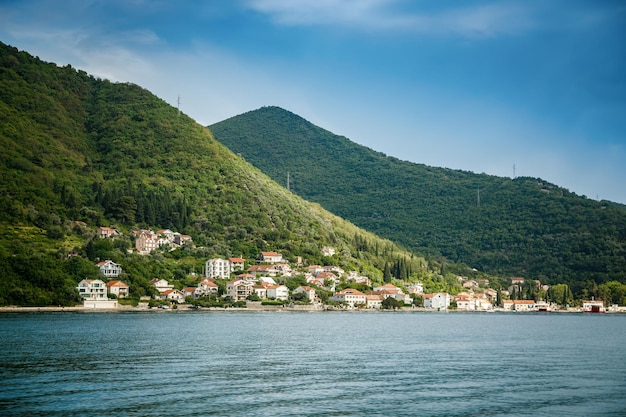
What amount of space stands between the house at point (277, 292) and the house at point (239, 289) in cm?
395

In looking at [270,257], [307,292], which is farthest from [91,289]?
[270,257]

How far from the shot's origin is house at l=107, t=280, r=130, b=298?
107 metres

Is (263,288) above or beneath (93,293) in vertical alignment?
above

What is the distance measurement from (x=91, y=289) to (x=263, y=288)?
33.5m

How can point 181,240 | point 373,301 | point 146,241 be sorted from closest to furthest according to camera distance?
point 146,241 → point 181,240 → point 373,301

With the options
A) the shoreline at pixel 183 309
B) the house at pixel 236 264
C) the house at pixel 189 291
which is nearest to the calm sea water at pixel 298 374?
the shoreline at pixel 183 309

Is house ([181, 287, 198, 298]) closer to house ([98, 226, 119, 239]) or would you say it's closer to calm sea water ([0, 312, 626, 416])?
house ([98, 226, 119, 239])

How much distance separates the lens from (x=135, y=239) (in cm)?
12975

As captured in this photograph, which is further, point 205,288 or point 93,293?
point 205,288

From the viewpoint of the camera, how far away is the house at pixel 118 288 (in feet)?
350

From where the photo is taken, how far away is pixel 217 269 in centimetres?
12862

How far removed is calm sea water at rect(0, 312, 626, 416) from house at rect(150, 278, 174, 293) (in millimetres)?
45420

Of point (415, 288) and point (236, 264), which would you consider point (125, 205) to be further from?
point (415, 288)

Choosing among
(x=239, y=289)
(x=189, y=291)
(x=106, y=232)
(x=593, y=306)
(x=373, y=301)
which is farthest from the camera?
(x=593, y=306)
